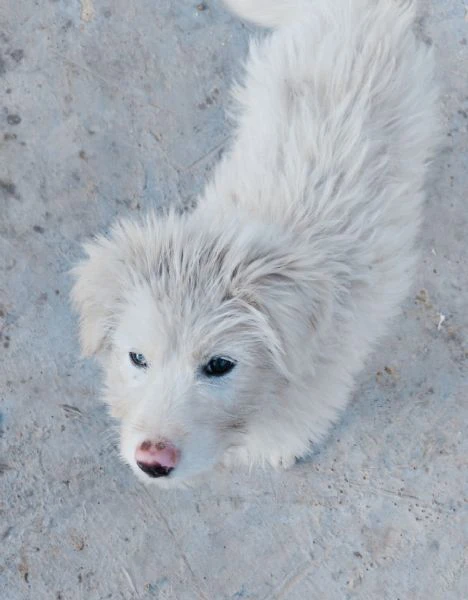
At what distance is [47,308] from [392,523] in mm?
1899

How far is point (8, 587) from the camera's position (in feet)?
9.39

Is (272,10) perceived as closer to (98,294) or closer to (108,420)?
(98,294)

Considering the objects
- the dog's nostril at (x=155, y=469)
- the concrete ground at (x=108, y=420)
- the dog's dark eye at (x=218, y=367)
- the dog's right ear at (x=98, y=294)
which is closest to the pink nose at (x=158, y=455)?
the dog's nostril at (x=155, y=469)

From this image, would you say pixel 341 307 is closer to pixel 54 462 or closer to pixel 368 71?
pixel 368 71

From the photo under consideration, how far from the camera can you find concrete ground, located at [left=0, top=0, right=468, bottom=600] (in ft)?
9.44

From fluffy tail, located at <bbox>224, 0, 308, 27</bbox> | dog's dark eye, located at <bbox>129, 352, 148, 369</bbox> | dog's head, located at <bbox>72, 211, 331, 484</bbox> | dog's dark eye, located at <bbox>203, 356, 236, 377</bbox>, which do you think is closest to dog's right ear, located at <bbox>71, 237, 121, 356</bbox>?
dog's head, located at <bbox>72, 211, 331, 484</bbox>

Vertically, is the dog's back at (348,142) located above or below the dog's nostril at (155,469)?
above

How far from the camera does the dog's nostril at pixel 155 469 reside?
188 cm

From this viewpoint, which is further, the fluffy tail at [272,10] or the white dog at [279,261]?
the fluffy tail at [272,10]

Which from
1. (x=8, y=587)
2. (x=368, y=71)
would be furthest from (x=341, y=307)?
(x=8, y=587)

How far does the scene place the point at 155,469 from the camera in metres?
1.89

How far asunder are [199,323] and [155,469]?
0.45 meters

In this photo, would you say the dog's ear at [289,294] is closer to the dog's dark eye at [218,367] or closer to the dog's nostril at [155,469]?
the dog's dark eye at [218,367]

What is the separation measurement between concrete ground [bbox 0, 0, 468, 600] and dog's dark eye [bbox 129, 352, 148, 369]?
103 cm
